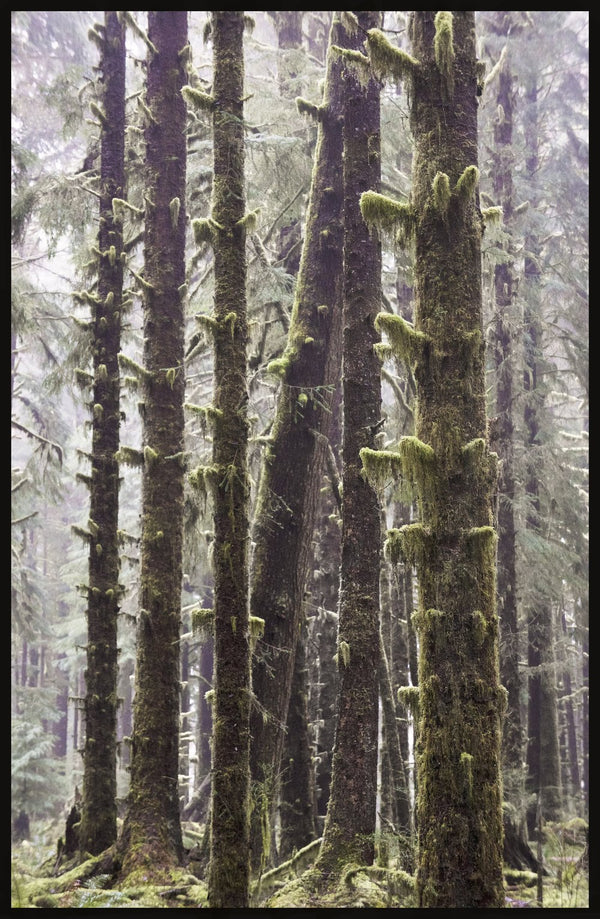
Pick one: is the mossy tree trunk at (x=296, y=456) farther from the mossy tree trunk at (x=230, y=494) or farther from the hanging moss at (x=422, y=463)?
the hanging moss at (x=422, y=463)

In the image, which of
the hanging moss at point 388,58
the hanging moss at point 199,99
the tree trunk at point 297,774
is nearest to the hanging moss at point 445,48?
the hanging moss at point 388,58

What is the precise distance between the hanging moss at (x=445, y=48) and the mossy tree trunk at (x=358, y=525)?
4.18 ft

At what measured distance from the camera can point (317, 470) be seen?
9.90 meters

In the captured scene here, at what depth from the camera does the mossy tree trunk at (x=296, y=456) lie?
30.1ft

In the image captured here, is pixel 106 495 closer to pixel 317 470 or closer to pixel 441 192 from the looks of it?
pixel 317 470

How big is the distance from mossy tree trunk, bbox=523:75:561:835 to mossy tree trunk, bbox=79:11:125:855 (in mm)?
9034

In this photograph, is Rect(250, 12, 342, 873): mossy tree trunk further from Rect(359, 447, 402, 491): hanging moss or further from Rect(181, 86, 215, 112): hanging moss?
Rect(359, 447, 402, 491): hanging moss

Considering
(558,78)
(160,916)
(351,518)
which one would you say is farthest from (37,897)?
(558,78)

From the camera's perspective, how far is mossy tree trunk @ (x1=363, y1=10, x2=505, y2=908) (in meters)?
5.47

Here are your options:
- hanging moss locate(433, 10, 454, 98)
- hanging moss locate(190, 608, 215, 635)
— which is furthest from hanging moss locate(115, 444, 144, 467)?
hanging moss locate(433, 10, 454, 98)

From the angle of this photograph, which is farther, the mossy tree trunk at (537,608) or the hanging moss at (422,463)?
the mossy tree trunk at (537,608)

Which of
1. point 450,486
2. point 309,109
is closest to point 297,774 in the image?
point 450,486
